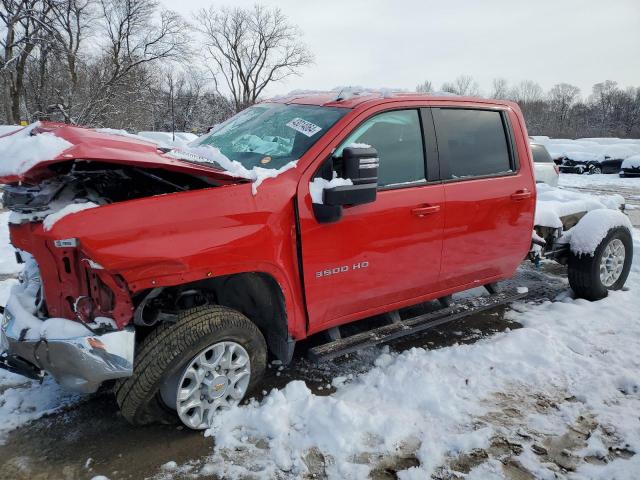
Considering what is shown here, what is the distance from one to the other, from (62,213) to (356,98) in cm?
210

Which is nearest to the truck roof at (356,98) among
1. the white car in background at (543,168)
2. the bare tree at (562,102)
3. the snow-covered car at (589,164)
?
the white car in background at (543,168)

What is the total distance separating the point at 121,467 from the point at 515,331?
314cm

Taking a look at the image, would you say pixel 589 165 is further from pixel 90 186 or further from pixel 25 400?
pixel 25 400

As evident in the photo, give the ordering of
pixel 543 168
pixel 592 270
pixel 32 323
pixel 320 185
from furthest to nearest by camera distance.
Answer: pixel 543 168, pixel 592 270, pixel 320 185, pixel 32 323

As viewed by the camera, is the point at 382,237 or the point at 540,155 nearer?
the point at 382,237

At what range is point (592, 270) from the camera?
188 inches

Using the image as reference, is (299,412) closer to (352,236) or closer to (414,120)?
(352,236)

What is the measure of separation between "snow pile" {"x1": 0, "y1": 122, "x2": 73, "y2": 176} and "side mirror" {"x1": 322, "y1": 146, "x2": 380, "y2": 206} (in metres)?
1.41

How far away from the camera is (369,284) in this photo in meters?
3.33

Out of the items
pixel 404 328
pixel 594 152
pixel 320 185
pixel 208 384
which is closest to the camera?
pixel 208 384

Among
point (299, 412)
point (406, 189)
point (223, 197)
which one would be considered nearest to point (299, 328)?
point (299, 412)

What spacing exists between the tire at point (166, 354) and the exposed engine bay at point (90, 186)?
734 mm

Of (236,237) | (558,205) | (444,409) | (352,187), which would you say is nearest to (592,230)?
(558,205)

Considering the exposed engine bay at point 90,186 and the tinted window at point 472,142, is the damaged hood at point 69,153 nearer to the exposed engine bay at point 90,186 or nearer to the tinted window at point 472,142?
the exposed engine bay at point 90,186
